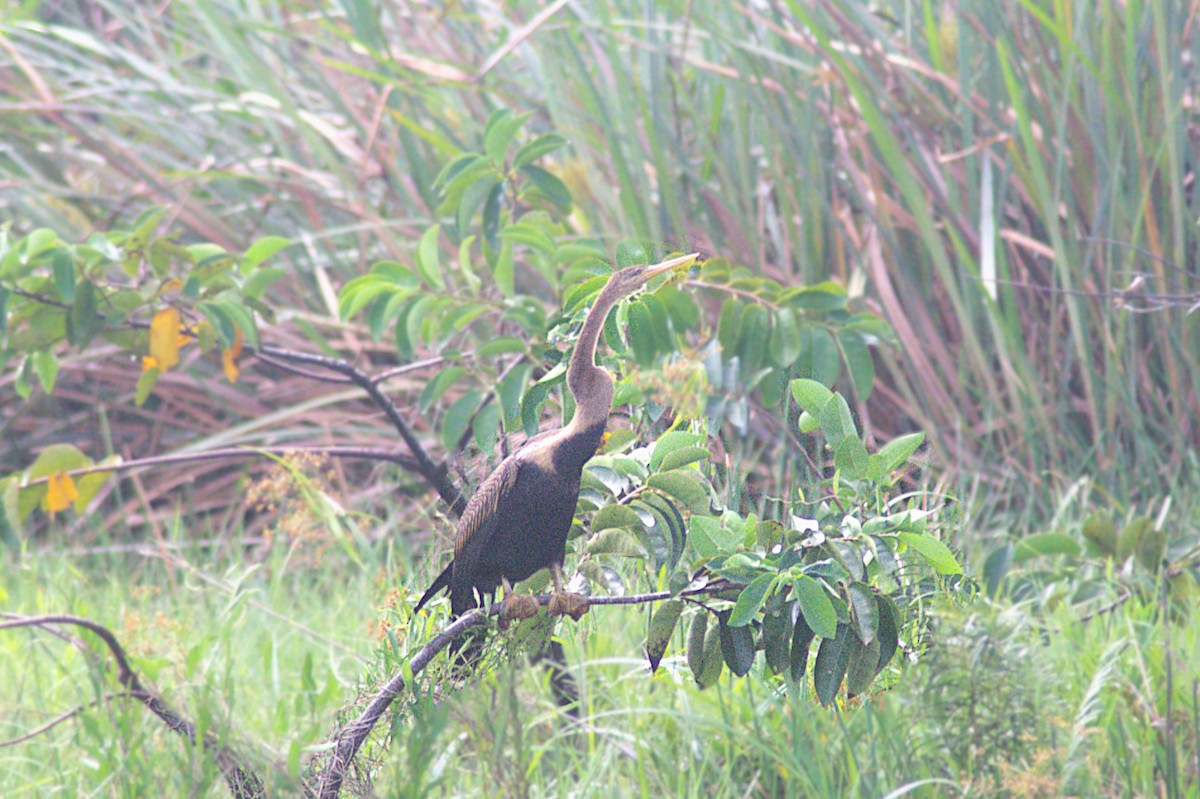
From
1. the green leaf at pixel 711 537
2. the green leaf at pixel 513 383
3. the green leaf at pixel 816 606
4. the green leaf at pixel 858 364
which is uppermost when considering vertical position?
the green leaf at pixel 711 537

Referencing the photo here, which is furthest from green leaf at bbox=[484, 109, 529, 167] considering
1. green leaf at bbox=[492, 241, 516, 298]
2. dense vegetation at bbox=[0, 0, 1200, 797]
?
green leaf at bbox=[492, 241, 516, 298]

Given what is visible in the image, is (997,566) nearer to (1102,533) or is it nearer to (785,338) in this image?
(1102,533)

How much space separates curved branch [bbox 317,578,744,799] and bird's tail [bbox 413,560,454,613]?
0.03 m

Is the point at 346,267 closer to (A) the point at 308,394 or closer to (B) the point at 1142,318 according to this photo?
(A) the point at 308,394

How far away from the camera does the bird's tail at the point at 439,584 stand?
3.26 ft

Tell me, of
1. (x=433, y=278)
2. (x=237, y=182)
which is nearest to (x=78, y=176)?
(x=237, y=182)

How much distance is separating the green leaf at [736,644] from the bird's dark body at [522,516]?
Answer: 0.14m

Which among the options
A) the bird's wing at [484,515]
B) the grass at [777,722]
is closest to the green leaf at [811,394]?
the bird's wing at [484,515]

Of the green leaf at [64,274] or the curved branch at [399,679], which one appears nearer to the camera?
the curved branch at [399,679]

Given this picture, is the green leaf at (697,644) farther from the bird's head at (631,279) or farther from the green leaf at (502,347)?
the green leaf at (502,347)

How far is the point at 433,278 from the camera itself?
1.74 metres

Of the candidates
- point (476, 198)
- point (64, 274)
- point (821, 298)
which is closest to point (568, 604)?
point (821, 298)

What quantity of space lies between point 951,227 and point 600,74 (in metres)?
0.97

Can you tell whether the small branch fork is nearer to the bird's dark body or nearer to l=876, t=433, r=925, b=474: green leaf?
the bird's dark body
